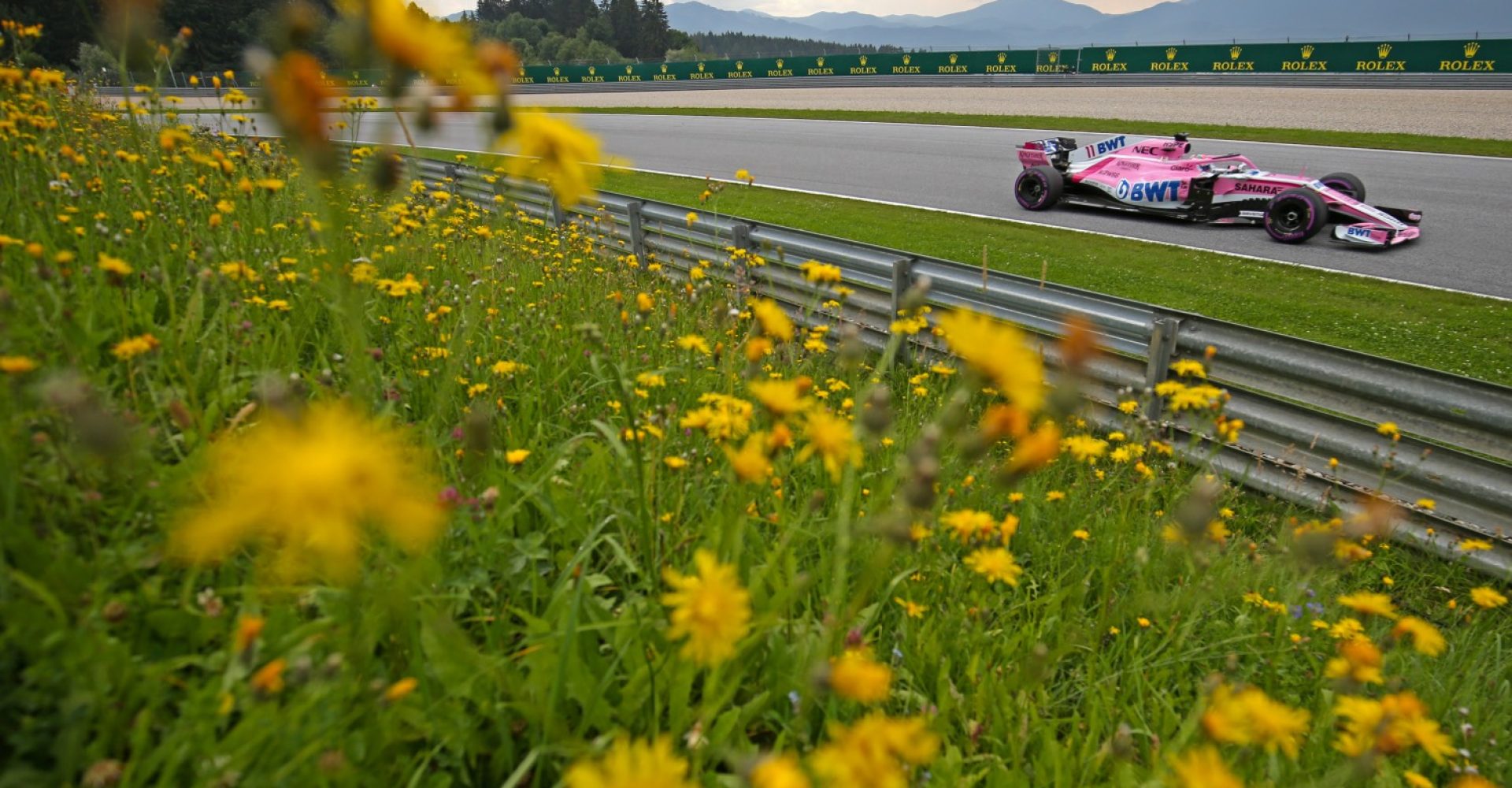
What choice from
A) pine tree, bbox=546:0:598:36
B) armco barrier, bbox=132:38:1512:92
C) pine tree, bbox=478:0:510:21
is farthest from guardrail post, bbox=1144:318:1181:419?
pine tree, bbox=546:0:598:36

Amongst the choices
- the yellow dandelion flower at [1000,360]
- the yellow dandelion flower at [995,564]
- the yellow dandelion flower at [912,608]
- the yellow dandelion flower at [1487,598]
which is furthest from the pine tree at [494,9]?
the yellow dandelion flower at [1000,360]

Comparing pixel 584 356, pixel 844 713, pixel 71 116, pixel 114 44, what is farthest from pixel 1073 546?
pixel 71 116

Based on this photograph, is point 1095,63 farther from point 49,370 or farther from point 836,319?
point 49,370

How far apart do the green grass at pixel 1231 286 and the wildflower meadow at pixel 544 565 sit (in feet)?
8.99

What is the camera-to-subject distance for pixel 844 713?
1.60 metres

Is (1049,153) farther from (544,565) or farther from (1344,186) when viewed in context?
(544,565)

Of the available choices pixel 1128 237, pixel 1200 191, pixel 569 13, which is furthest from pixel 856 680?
pixel 569 13

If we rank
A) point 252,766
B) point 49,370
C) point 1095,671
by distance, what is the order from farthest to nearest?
point 1095,671, point 49,370, point 252,766

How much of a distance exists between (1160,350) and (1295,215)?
16.9ft

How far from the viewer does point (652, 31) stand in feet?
250

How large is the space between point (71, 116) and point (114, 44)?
142 inches

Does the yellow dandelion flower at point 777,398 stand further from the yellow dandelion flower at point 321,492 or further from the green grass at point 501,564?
the yellow dandelion flower at point 321,492

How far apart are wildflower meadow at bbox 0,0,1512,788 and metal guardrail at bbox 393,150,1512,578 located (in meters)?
0.45

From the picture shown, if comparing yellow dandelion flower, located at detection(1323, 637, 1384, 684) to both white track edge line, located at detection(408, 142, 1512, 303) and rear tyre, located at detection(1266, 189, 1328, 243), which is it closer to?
white track edge line, located at detection(408, 142, 1512, 303)
